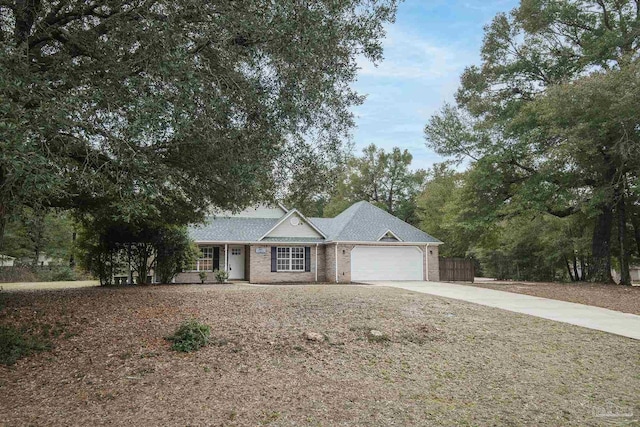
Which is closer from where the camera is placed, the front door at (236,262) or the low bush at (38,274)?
the front door at (236,262)

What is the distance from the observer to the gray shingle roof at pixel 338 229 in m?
24.3

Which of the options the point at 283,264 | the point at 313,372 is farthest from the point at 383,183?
the point at 313,372

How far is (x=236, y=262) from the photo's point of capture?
25438mm

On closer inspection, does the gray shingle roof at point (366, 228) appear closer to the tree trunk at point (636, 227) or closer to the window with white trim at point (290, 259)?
the window with white trim at point (290, 259)

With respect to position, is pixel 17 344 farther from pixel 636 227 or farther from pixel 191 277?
pixel 636 227

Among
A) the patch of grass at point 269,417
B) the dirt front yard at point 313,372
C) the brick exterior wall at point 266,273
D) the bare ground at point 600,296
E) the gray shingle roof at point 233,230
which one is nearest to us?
the patch of grass at point 269,417

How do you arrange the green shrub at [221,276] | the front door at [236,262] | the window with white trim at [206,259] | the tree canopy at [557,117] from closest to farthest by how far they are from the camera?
the tree canopy at [557,117] → the green shrub at [221,276] → the window with white trim at [206,259] → the front door at [236,262]

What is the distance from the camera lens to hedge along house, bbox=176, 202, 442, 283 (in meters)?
24.1

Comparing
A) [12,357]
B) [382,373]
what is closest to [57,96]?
[12,357]

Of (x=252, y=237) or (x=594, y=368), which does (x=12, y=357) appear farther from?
(x=252, y=237)

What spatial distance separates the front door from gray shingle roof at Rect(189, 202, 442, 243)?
3.58 ft

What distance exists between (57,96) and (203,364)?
13.6 ft

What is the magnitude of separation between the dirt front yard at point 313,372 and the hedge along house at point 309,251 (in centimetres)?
1346

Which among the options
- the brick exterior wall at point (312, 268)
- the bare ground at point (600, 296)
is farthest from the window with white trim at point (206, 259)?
the bare ground at point (600, 296)
